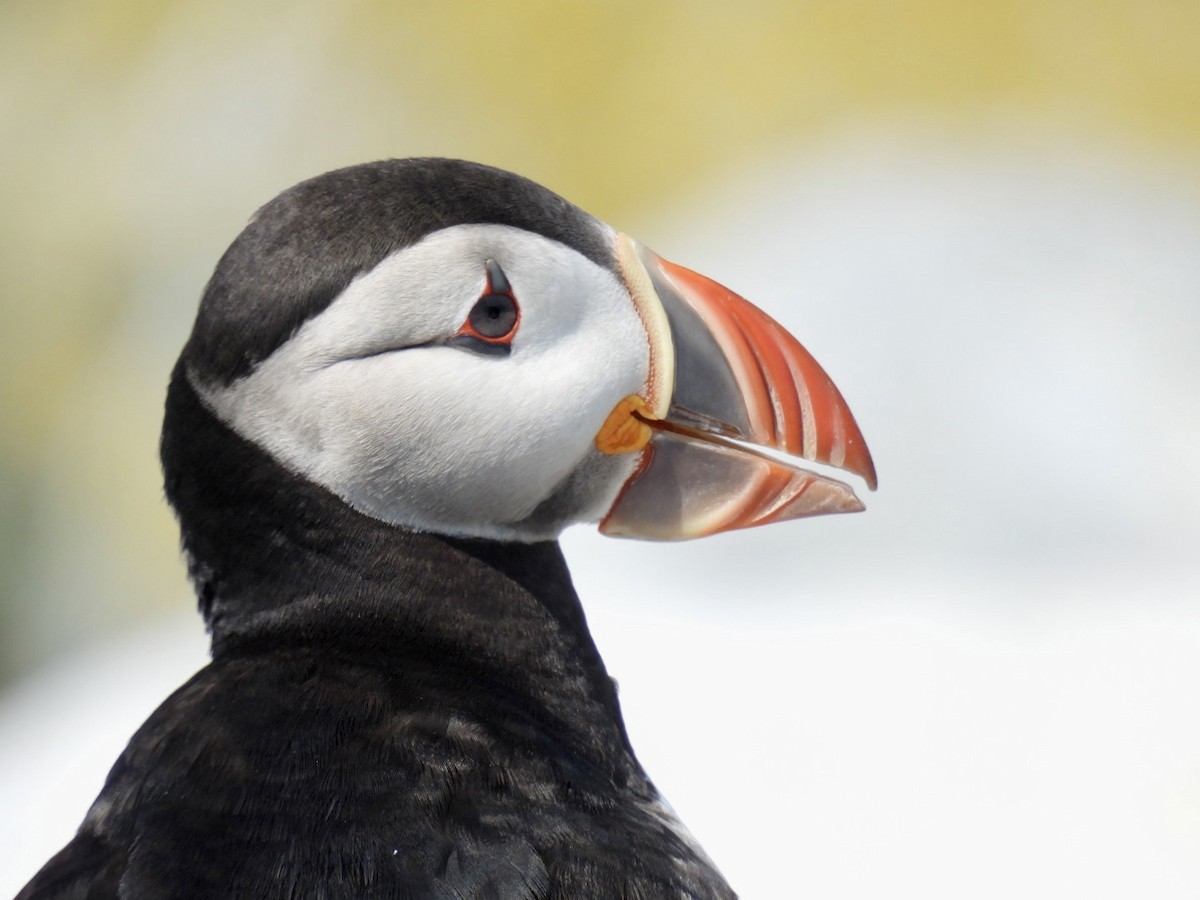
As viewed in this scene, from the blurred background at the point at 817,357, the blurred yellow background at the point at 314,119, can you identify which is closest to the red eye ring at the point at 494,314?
the blurred background at the point at 817,357

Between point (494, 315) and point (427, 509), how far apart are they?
0.73 ft

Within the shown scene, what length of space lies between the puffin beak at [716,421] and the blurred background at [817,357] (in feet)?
5.62

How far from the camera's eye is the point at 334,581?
4.68 feet

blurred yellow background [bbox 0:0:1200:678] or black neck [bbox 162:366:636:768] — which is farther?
blurred yellow background [bbox 0:0:1200:678]

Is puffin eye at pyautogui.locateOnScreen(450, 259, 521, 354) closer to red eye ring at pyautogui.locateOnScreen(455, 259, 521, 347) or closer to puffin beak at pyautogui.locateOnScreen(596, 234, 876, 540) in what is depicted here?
red eye ring at pyautogui.locateOnScreen(455, 259, 521, 347)

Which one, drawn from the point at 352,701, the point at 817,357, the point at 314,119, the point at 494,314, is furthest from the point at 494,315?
the point at 314,119

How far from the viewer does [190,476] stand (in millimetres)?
1427

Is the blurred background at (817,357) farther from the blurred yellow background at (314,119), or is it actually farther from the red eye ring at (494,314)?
the red eye ring at (494,314)

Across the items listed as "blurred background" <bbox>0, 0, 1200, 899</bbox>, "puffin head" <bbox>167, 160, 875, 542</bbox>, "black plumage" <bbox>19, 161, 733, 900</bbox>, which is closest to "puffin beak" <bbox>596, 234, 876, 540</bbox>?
"puffin head" <bbox>167, 160, 875, 542</bbox>

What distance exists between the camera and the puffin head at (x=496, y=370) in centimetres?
135

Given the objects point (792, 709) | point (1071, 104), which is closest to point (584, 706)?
point (792, 709)

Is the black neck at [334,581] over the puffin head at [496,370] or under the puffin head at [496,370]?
under

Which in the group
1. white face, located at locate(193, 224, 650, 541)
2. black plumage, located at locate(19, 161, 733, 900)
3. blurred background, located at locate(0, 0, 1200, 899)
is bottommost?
black plumage, located at locate(19, 161, 733, 900)

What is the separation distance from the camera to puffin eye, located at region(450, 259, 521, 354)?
1.36 metres
